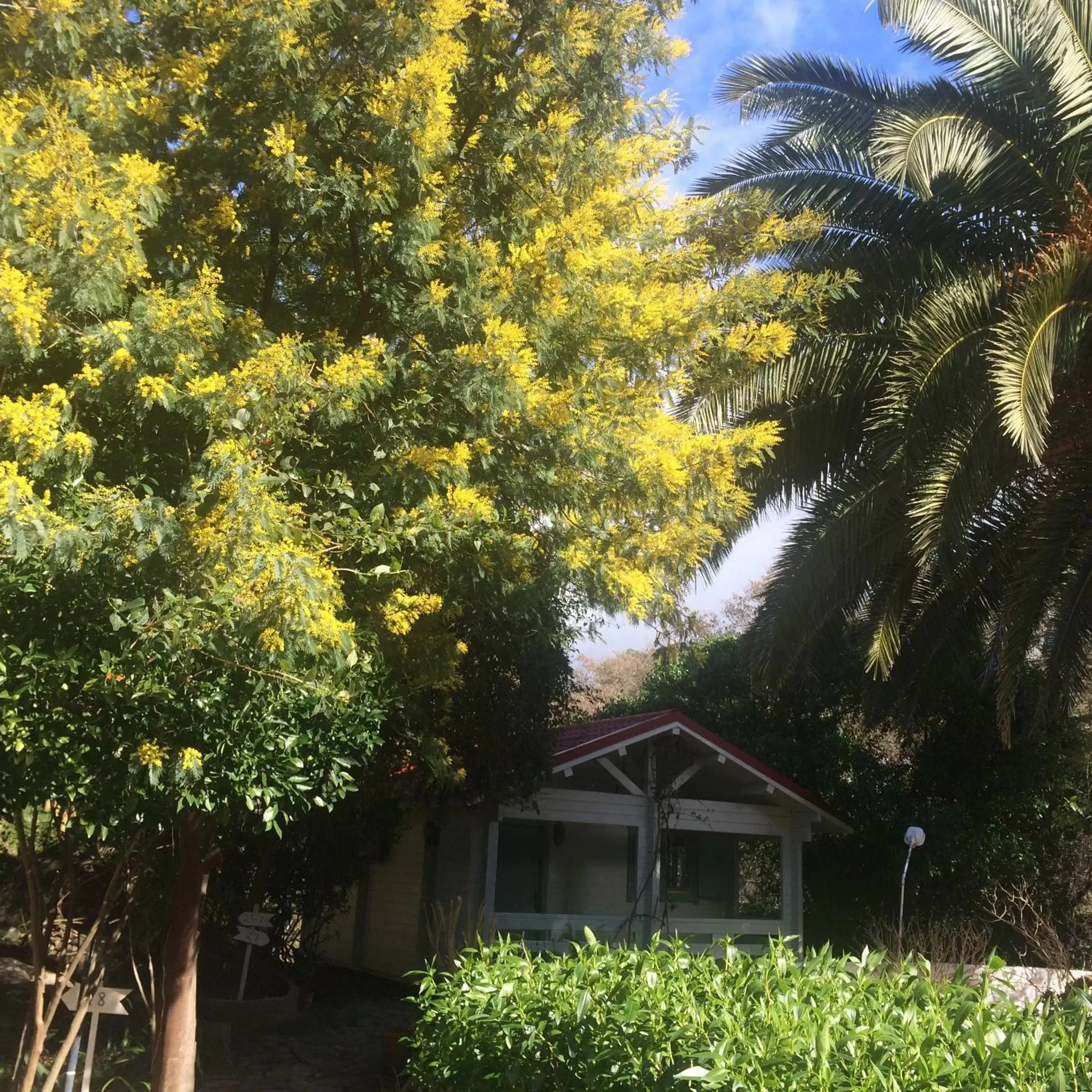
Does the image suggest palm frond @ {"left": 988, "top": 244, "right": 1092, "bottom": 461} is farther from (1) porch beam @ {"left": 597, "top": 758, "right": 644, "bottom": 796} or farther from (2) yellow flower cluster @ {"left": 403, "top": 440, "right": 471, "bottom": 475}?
(1) porch beam @ {"left": 597, "top": 758, "right": 644, "bottom": 796}

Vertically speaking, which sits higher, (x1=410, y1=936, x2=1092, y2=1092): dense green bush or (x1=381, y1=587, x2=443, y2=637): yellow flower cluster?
(x1=381, y1=587, x2=443, y2=637): yellow flower cluster

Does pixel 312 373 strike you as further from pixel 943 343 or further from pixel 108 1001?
pixel 943 343

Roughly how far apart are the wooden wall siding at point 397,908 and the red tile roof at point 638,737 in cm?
242

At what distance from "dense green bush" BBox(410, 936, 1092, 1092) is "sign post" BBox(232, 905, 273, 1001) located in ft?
18.0

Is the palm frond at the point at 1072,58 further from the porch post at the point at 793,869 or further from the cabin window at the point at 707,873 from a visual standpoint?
the cabin window at the point at 707,873

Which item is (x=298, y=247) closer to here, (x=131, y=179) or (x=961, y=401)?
(x=131, y=179)

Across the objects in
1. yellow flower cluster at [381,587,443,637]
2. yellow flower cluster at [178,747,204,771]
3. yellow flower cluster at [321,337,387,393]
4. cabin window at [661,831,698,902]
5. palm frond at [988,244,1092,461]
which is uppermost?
palm frond at [988,244,1092,461]

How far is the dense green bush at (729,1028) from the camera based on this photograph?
288 cm

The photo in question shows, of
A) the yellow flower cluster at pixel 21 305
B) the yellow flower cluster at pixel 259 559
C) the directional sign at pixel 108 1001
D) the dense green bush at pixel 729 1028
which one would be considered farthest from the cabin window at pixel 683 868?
the yellow flower cluster at pixel 21 305

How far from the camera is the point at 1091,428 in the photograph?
31.2 ft

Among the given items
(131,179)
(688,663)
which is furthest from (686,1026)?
(688,663)

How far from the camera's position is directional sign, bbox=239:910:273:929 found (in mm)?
9562

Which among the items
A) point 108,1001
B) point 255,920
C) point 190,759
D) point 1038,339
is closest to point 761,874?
point 255,920

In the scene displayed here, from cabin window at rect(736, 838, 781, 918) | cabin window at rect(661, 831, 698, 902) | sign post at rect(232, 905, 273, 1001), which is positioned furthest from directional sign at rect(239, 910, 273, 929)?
cabin window at rect(736, 838, 781, 918)
